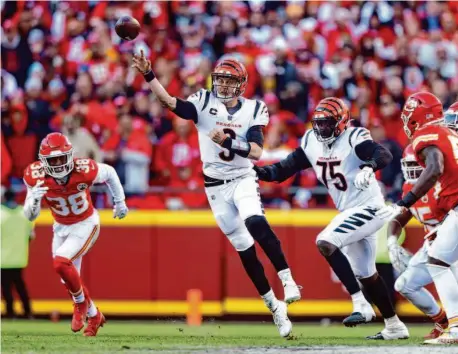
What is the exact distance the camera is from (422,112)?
9141 millimetres

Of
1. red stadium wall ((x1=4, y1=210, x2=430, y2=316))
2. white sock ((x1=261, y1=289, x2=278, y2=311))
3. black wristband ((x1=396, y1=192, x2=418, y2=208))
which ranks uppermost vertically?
black wristband ((x1=396, y1=192, x2=418, y2=208))

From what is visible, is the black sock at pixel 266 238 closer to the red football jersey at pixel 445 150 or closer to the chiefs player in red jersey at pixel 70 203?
the red football jersey at pixel 445 150

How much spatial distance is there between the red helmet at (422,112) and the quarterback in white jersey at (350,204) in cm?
34

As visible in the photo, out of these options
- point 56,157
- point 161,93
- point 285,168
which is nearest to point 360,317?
point 285,168

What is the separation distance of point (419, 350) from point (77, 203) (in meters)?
3.81

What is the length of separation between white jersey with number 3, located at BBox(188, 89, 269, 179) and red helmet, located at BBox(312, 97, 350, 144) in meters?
0.58

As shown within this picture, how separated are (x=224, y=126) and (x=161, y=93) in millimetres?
679

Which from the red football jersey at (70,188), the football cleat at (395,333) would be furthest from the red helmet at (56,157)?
the football cleat at (395,333)

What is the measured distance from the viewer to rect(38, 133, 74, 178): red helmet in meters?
10.2

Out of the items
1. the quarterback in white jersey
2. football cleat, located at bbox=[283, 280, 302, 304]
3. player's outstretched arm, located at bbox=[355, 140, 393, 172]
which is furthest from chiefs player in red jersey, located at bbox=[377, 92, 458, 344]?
football cleat, located at bbox=[283, 280, 302, 304]

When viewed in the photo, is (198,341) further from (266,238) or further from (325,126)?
(325,126)

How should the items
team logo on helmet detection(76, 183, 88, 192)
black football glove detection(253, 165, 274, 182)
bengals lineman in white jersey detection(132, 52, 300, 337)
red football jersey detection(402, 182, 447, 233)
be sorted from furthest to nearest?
team logo on helmet detection(76, 183, 88, 192) < black football glove detection(253, 165, 274, 182) < bengals lineman in white jersey detection(132, 52, 300, 337) < red football jersey detection(402, 182, 447, 233)

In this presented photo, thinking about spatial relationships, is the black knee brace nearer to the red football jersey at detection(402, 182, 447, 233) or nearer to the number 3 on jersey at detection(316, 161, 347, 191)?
the number 3 on jersey at detection(316, 161, 347, 191)

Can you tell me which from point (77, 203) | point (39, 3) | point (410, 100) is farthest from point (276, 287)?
point (39, 3)
